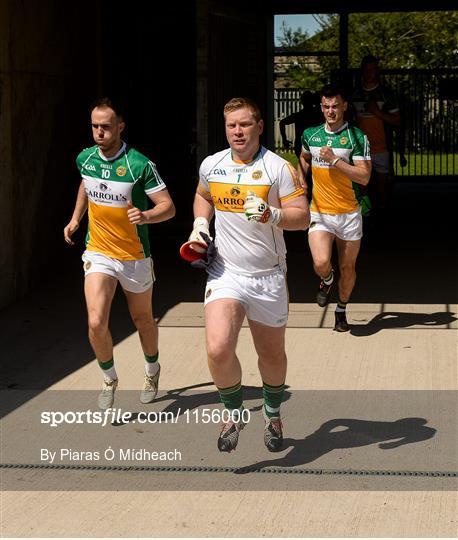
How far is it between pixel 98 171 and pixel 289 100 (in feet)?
60.7

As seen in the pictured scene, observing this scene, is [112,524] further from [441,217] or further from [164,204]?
[441,217]

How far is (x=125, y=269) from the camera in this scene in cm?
765

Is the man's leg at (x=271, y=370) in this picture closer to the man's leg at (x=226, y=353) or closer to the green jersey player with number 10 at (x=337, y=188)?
the man's leg at (x=226, y=353)

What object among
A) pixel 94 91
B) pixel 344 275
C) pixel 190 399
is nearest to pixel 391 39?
pixel 94 91

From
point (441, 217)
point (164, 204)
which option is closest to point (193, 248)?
point (164, 204)

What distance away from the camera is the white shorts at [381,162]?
1439 centimetres

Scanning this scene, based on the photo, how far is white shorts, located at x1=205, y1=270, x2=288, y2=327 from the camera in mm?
6492

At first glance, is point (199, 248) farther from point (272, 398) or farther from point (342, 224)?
point (342, 224)

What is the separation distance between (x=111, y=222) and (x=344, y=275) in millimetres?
2944

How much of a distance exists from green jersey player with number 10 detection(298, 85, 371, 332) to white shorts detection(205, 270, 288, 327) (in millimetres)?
3112

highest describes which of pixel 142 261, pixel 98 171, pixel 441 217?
pixel 98 171

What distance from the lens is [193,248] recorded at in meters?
6.39

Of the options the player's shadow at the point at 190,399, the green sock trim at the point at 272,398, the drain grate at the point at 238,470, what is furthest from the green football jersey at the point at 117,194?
the drain grate at the point at 238,470

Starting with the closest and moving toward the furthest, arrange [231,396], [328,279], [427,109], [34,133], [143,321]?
[231,396], [143,321], [328,279], [34,133], [427,109]
